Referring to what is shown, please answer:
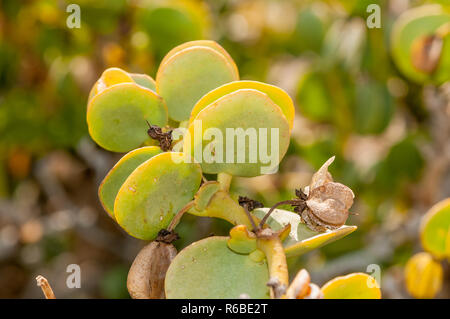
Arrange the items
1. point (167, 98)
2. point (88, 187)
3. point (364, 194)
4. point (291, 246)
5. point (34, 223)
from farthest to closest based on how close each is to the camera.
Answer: point (88, 187) → point (34, 223) → point (364, 194) → point (167, 98) → point (291, 246)

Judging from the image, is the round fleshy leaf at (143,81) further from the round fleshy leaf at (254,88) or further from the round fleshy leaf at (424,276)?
the round fleshy leaf at (424,276)

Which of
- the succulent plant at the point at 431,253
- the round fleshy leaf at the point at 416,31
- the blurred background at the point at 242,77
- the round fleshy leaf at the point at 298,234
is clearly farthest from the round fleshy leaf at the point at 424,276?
the round fleshy leaf at the point at 298,234

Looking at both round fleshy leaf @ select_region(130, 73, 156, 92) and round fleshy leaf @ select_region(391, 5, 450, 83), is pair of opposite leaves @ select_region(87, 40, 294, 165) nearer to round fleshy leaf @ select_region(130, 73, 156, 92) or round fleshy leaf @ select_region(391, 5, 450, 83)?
round fleshy leaf @ select_region(130, 73, 156, 92)

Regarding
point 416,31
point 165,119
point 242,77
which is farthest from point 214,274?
point 242,77

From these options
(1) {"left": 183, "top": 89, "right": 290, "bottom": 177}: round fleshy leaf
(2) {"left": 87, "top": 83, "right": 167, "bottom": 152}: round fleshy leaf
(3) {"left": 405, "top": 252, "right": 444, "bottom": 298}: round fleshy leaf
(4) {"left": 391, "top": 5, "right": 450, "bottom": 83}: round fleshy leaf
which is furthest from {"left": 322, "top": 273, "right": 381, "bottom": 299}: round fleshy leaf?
(4) {"left": 391, "top": 5, "right": 450, "bottom": 83}: round fleshy leaf

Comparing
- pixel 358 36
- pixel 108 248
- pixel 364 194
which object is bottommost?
pixel 108 248

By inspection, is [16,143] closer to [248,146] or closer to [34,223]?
[34,223]

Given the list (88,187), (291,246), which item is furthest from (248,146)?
(88,187)

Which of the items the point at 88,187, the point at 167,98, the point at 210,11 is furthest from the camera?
the point at 88,187
